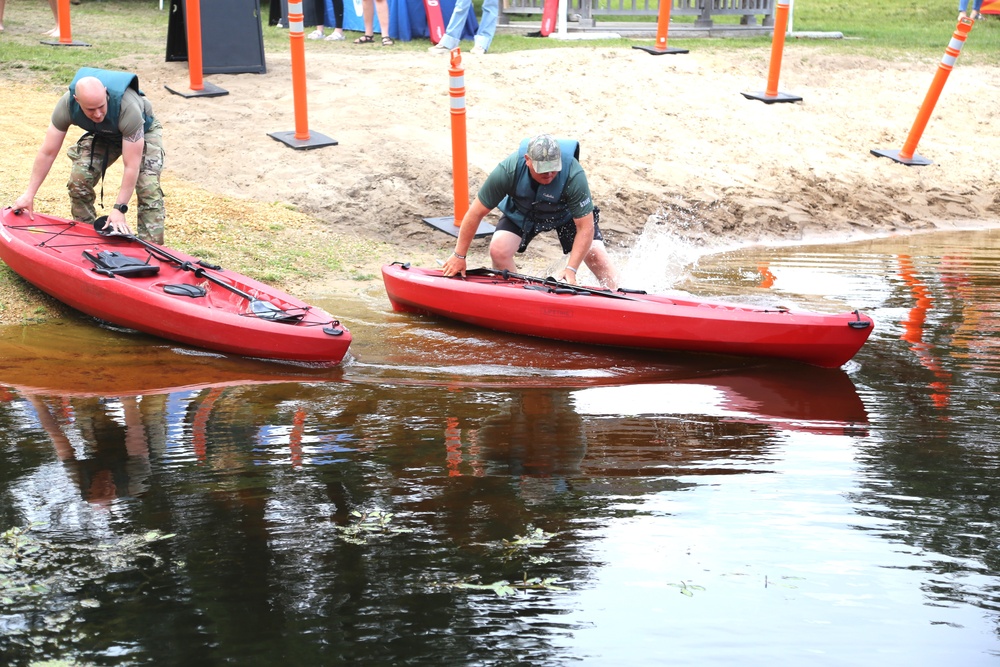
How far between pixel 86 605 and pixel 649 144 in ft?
29.2

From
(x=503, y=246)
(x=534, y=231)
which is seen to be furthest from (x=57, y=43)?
(x=534, y=231)

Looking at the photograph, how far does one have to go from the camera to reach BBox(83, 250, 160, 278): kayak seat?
698 centimetres

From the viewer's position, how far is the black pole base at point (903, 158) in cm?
1212

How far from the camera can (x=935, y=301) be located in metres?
8.27

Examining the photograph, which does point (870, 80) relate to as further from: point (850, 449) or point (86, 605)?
point (86, 605)

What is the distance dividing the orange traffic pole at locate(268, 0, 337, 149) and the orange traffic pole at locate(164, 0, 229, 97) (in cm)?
132

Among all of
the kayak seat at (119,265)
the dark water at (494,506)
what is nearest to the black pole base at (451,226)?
the dark water at (494,506)

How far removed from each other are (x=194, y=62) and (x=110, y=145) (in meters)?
4.33

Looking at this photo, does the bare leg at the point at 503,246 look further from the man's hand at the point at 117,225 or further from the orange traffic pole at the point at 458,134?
the man's hand at the point at 117,225

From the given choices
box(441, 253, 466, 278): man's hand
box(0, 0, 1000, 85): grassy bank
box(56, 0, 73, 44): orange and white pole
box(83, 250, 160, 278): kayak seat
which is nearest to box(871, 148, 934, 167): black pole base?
box(0, 0, 1000, 85): grassy bank

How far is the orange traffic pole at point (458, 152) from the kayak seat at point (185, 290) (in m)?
2.72

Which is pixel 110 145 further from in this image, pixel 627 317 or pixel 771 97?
pixel 771 97

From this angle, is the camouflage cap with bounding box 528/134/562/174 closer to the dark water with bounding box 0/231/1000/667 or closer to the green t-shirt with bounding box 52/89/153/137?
the dark water with bounding box 0/231/1000/667

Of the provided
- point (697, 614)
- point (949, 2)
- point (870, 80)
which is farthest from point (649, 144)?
point (949, 2)
